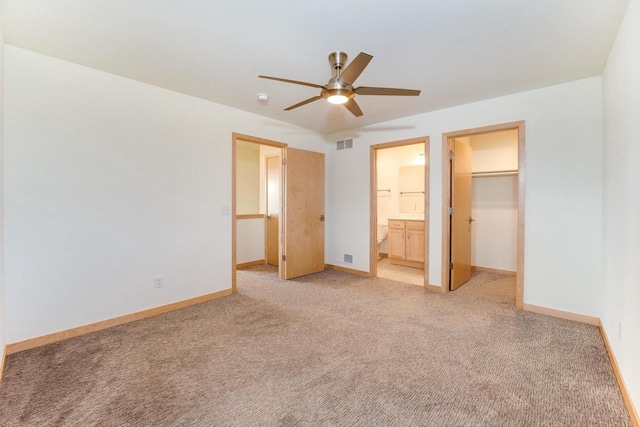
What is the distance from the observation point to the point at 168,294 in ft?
10.5

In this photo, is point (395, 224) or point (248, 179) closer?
point (395, 224)

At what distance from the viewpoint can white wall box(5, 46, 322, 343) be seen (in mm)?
2361

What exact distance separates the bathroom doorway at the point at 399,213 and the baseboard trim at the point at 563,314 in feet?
4.97

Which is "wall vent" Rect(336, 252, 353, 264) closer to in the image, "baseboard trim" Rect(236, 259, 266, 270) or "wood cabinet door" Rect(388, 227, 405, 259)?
"wood cabinet door" Rect(388, 227, 405, 259)

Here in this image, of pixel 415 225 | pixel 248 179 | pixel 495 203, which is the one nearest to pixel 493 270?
pixel 495 203

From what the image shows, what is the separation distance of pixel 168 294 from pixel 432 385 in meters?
→ 2.83

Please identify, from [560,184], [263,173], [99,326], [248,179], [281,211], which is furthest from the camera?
[248,179]

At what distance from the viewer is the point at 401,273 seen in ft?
16.2

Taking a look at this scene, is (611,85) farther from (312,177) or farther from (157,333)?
(157,333)

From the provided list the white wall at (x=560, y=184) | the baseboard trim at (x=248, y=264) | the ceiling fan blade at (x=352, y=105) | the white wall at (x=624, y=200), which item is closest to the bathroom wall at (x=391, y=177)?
the white wall at (x=560, y=184)

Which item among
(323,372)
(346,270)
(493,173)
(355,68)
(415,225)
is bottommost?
(323,372)

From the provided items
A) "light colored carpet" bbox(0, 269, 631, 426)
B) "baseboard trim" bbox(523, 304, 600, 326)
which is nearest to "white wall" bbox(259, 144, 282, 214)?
"light colored carpet" bbox(0, 269, 631, 426)

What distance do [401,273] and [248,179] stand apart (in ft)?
12.0

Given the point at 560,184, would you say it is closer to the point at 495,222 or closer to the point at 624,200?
the point at 624,200
